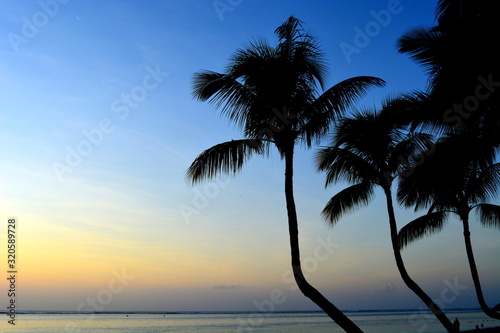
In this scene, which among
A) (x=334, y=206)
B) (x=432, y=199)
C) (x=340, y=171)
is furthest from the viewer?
(x=432, y=199)

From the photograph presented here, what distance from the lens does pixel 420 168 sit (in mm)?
12477

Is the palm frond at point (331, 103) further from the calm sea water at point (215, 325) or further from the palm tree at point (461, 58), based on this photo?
the calm sea water at point (215, 325)

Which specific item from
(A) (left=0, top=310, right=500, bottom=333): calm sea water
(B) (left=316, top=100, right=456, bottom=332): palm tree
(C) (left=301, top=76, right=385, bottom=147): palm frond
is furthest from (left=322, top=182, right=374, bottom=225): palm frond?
(A) (left=0, top=310, right=500, bottom=333): calm sea water

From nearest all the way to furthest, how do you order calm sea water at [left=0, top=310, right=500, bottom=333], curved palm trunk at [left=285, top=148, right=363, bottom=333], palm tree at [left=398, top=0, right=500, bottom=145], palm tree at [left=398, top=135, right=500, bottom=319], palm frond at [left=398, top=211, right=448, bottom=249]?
palm tree at [left=398, top=0, right=500, bottom=145] < curved palm trunk at [left=285, top=148, right=363, bottom=333] < palm tree at [left=398, top=135, right=500, bottom=319] < palm frond at [left=398, top=211, right=448, bottom=249] < calm sea water at [left=0, top=310, right=500, bottom=333]

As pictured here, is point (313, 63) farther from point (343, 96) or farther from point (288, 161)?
point (288, 161)

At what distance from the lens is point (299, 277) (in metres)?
10.9

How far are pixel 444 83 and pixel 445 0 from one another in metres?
1.92

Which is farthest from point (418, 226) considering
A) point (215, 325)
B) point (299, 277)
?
point (215, 325)

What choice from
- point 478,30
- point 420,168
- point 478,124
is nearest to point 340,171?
point 420,168

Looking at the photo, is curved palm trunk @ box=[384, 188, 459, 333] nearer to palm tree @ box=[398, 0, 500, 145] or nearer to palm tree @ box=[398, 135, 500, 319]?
palm tree @ box=[398, 135, 500, 319]

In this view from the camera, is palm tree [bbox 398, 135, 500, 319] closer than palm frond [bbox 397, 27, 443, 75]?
No

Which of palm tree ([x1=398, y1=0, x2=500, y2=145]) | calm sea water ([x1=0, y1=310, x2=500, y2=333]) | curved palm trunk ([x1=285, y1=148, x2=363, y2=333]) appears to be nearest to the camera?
palm tree ([x1=398, y1=0, x2=500, y2=145])

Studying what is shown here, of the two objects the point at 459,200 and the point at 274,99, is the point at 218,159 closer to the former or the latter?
the point at 274,99

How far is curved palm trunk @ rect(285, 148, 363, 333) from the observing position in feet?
35.3
